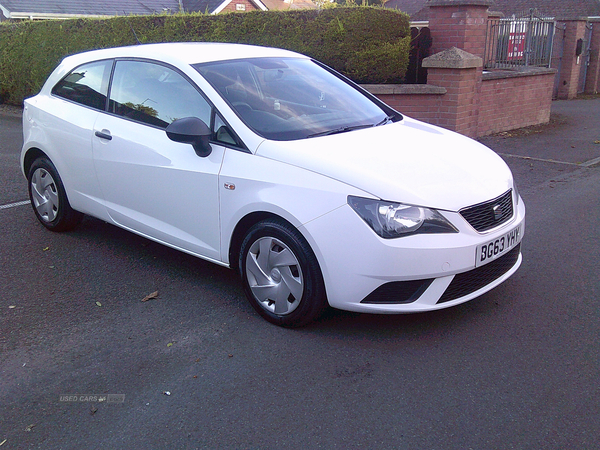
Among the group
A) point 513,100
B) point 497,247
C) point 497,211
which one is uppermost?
point 497,211

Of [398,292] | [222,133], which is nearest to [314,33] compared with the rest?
[222,133]

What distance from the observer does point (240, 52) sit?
475 centimetres

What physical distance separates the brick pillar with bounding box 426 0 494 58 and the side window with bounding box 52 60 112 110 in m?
6.49

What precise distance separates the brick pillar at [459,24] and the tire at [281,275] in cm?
729

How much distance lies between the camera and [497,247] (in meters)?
3.72

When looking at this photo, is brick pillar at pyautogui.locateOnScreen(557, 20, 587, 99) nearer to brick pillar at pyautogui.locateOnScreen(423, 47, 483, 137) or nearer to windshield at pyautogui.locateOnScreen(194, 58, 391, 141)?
A: brick pillar at pyautogui.locateOnScreen(423, 47, 483, 137)

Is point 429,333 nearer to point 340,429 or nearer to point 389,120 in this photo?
point 340,429

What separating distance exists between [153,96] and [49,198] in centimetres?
177

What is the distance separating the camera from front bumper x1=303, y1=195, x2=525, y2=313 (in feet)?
11.1

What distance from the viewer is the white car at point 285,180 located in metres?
3.46

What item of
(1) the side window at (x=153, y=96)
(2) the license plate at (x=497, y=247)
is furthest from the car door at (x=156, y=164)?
(2) the license plate at (x=497, y=247)

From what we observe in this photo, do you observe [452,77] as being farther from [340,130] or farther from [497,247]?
[497,247]

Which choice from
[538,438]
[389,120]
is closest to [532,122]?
[389,120]

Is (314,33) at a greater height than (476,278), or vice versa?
(314,33)
